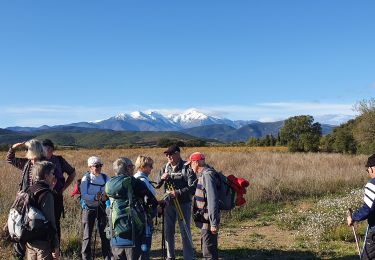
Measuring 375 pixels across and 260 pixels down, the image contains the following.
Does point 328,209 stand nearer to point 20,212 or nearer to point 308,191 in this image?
point 308,191

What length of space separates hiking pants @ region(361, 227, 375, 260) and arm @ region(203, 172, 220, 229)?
1.84 m

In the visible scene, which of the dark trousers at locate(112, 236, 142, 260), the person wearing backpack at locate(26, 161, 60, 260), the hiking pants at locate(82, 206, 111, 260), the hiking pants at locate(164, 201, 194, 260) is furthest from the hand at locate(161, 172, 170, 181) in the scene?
the person wearing backpack at locate(26, 161, 60, 260)

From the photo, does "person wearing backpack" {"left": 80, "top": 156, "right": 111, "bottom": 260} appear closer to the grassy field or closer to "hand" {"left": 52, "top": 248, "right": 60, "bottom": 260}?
the grassy field

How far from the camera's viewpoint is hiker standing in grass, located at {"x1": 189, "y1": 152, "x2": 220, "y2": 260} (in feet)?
20.0

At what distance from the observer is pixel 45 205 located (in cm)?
453

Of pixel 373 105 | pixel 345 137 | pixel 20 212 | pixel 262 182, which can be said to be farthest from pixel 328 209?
pixel 345 137

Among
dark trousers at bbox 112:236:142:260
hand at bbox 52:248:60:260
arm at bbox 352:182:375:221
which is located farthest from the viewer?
dark trousers at bbox 112:236:142:260

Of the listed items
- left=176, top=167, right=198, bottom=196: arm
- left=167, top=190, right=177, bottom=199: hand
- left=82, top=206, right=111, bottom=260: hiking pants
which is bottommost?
left=82, top=206, right=111, bottom=260: hiking pants

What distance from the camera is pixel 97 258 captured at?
8133 millimetres

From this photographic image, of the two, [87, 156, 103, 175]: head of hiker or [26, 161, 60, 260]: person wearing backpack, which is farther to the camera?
[87, 156, 103, 175]: head of hiker

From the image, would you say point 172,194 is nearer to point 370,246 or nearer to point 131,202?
point 131,202

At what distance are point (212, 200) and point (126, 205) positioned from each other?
130 centimetres

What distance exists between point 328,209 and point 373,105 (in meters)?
31.4

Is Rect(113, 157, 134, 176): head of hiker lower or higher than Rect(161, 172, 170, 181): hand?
higher
